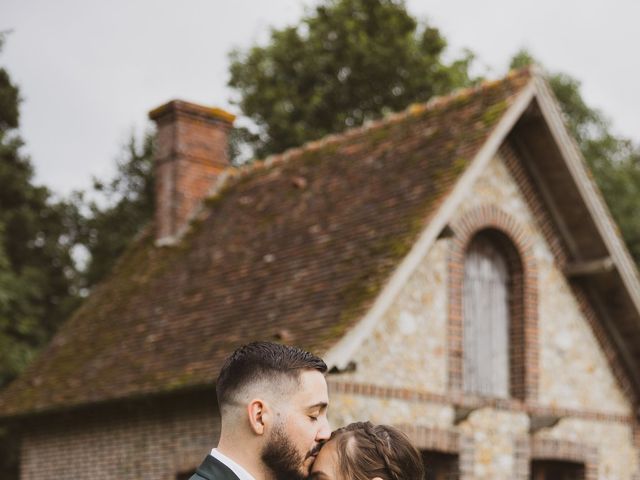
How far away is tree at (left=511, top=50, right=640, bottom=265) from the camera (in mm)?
28344

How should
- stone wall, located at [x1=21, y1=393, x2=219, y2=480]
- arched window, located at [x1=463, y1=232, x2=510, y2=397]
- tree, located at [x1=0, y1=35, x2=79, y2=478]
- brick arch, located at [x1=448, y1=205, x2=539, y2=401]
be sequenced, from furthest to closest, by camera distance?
1. tree, located at [x1=0, y1=35, x2=79, y2=478]
2. arched window, located at [x1=463, y1=232, x2=510, y2=397]
3. brick arch, located at [x1=448, y1=205, x2=539, y2=401]
4. stone wall, located at [x1=21, y1=393, x2=219, y2=480]

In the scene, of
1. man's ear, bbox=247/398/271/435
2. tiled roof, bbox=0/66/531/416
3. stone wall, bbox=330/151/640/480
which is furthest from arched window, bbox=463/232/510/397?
man's ear, bbox=247/398/271/435

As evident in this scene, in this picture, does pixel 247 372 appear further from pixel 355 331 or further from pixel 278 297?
pixel 278 297

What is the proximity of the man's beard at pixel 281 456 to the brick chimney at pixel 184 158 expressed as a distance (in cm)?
1360

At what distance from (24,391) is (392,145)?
19.6 feet

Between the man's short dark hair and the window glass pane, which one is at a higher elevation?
the window glass pane

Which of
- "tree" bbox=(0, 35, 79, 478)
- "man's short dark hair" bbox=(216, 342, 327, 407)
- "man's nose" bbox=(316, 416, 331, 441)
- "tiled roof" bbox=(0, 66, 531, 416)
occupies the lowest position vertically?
"man's nose" bbox=(316, 416, 331, 441)

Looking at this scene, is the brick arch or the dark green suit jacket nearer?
the dark green suit jacket

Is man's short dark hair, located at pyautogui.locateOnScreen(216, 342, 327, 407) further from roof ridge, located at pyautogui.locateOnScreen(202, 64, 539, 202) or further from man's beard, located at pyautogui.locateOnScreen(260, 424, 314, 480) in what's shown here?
roof ridge, located at pyautogui.locateOnScreen(202, 64, 539, 202)

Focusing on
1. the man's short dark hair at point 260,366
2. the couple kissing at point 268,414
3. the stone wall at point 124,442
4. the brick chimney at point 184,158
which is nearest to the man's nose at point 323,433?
the couple kissing at point 268,414

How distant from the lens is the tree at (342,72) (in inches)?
1085

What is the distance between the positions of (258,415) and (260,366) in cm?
17

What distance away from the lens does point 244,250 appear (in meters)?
15.9

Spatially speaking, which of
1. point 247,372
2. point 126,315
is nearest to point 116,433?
point 126,315
